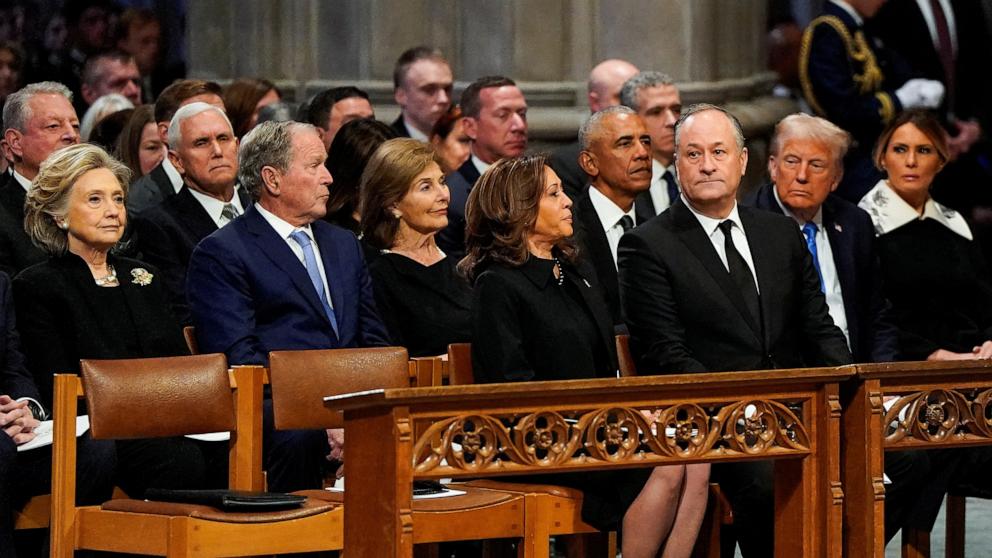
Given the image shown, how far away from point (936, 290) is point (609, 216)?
1.22m

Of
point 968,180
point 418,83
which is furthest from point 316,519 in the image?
point 968,180

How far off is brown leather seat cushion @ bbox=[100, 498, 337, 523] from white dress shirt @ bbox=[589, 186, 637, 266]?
87.1 inches

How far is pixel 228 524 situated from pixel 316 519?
236mm

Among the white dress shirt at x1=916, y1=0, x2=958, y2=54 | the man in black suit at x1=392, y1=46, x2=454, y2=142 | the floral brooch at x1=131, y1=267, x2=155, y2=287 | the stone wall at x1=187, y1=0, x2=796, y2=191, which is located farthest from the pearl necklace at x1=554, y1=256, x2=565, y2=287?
the white dress shirt at x1=916, y1=0, x2=958, y2=54

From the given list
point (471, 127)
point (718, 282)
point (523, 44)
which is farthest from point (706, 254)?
point (523, 44)

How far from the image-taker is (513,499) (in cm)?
546

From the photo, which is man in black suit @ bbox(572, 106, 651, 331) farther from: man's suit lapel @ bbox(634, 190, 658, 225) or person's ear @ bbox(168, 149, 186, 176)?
person's ear @ bbox(168, 149, 186, 176)

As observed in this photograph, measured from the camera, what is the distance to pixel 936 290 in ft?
24.0

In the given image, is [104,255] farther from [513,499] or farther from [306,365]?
[513,499]

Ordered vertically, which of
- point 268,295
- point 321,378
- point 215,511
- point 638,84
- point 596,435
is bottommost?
point 215,511

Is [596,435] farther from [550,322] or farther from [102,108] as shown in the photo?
[102,108]

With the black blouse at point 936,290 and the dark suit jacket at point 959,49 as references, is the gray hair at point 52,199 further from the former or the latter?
the dark suit jacket at point 959,49

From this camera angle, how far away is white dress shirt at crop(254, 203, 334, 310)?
6.37m

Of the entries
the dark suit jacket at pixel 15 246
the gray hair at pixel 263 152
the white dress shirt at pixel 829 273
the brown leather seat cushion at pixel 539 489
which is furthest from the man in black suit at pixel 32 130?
the white dress shirt at pixel 829 273
